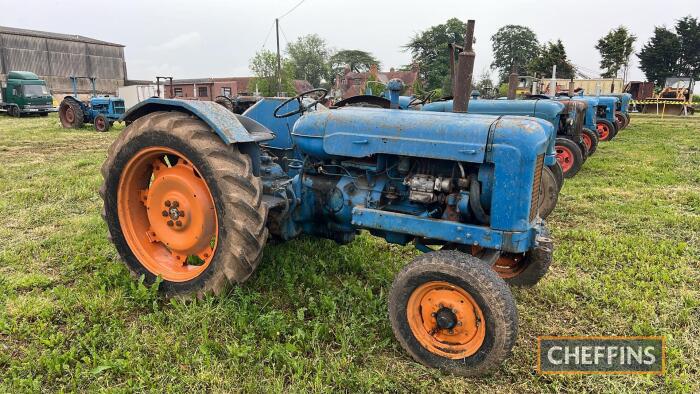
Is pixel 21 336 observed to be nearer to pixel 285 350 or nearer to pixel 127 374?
pixel 127 374

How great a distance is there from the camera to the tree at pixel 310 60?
221ft

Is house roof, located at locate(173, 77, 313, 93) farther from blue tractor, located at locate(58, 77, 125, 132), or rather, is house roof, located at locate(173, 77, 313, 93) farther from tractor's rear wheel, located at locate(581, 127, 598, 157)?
tractor's rear wheel, located at locate(581, 127, 598, 157)

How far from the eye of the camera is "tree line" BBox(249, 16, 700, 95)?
3969cm

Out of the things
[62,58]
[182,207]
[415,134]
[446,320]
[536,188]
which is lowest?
[446,320]

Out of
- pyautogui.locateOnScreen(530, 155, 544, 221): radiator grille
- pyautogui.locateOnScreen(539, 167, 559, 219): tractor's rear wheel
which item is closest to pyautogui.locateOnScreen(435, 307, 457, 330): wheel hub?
pyautogui.locateOnScreen(530, 155, 544, 221): radiator grille

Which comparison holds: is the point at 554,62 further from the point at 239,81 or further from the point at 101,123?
the point at 101,123

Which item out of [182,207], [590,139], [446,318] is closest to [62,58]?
[590,139]

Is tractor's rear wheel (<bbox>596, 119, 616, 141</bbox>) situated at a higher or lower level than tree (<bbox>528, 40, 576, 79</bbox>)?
lower

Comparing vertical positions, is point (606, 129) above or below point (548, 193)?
above

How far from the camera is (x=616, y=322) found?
119 inches

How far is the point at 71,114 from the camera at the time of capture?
16.3 metres

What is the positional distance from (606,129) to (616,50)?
3114 cm

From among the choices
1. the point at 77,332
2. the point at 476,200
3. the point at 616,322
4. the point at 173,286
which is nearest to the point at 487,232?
the point at 476,200

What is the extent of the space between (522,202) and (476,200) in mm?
247
